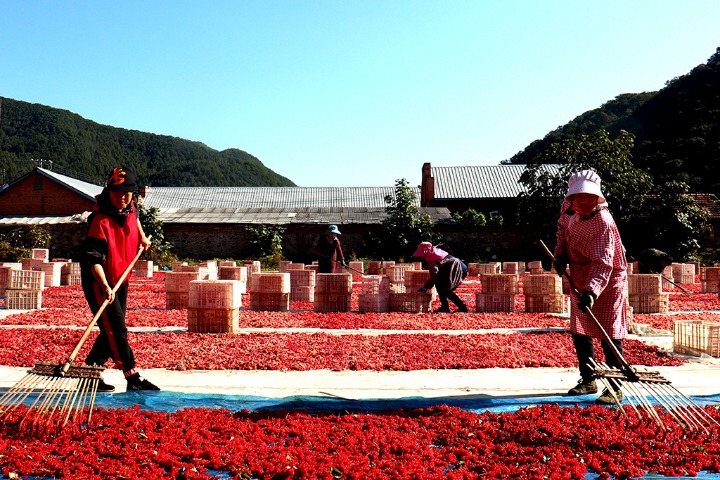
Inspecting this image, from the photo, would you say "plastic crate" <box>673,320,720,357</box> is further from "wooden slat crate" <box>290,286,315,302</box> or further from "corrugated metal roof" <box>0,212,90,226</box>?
"corrugated metal roof" <box>0,212,90,226</box>

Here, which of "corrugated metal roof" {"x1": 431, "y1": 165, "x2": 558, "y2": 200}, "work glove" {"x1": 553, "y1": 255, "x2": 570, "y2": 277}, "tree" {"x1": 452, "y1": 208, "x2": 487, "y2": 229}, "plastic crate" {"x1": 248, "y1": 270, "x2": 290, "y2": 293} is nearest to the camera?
"work glove" {"x1": 553, "y1": 255, "x2": 570, "y2": 277}

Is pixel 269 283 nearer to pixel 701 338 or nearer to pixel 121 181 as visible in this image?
pixel 121 181

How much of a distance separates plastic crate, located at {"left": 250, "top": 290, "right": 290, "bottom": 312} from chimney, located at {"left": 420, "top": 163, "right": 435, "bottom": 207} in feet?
88.5

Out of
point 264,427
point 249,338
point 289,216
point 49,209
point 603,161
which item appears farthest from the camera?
point 49,209

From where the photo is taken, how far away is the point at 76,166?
81375mm

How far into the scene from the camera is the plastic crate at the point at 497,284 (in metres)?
10.6

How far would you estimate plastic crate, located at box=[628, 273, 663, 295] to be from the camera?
34.2ft

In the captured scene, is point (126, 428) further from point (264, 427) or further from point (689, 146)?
point (689, 146)

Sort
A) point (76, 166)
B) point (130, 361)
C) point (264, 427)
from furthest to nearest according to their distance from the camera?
point (76, 166), point (130, 361), point (264, 427)

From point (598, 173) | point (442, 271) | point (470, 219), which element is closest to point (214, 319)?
point (442, 271)

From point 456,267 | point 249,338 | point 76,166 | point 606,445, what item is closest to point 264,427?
point 606,445

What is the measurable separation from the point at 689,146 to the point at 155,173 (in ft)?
242

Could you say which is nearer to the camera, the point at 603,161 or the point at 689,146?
the point at 603,161

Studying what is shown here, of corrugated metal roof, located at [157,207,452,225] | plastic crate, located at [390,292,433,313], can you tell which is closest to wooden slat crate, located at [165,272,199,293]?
plastic crate, located at [390,292,433,313]
